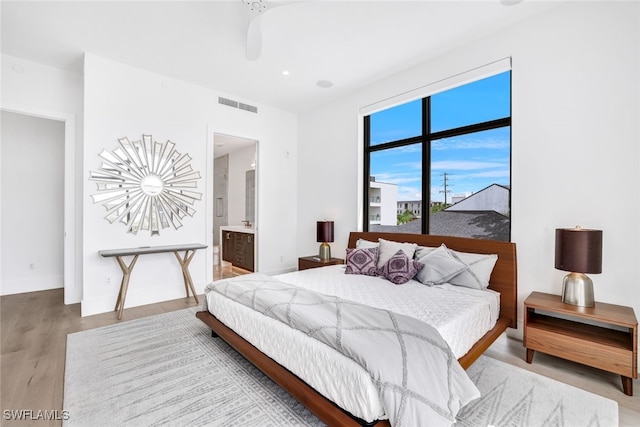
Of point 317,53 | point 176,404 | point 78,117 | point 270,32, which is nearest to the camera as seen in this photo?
point 176,404

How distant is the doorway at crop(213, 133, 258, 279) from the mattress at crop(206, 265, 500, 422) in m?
2.94

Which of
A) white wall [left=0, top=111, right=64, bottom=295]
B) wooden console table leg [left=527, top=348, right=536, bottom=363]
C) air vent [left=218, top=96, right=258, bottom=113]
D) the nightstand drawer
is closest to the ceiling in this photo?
air vent [left=218, top=96, right=258, bottom=113]

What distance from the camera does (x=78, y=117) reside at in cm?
399

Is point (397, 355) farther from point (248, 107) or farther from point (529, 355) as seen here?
point (248, 107)

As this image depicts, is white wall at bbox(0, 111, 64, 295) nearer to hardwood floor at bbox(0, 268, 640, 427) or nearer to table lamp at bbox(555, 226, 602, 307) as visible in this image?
hardwood floor at bbox(0, 268, 640, 427)

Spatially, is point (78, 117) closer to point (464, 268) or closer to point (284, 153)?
point (284, 153)

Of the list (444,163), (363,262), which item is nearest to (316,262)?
(363,262)

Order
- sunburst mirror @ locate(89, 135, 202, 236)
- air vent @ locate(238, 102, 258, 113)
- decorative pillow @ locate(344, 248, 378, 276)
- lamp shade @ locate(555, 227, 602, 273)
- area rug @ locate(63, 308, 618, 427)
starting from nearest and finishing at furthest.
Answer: area rug @ locate(63, 308, 618, 427), lamp shade @ locate(555, 227, 602, 273), decorative pillow @ locate(344, 248, 378, 276), sunburst mirror @ locate(89, 135, 202, 236), air vent @ locate(238, 102, 258, 113)

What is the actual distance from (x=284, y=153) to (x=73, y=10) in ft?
11.0

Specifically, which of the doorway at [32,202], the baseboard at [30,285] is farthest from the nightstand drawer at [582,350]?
the baseboard at [30,285]

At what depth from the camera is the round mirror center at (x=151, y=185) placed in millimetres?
4012

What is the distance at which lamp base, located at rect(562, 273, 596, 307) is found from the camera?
235 cm

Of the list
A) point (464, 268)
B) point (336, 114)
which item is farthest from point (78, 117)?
point (464, 268)

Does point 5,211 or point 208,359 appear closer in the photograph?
point 208,359
